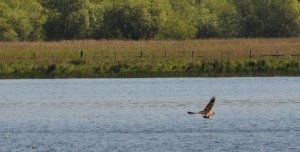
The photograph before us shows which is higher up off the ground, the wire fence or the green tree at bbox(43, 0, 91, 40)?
the green tree at bbox(43, 0, 91, 40)

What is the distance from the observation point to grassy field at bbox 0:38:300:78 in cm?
6200

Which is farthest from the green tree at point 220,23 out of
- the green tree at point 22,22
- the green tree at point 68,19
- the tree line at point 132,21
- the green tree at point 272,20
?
the green tree at point 22,22

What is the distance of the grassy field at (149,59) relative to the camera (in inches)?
2441

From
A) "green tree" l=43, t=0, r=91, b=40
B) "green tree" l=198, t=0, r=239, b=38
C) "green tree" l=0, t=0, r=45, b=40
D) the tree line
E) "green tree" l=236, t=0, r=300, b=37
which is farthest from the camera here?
"green tree" l=198, t=0, r=239, b=38

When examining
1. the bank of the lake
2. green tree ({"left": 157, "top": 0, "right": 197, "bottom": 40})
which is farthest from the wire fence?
green tree ({"left": 157, "top": 0, "right": 197, "bottom": 40})

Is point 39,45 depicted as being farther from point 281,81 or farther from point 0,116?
point 0,116

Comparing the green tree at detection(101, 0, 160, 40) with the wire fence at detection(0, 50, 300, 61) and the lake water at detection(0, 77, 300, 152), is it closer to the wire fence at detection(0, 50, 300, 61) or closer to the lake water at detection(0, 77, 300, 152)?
the wire fence at detection(0, 50, 300, 61)

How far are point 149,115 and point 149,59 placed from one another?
94.3 feet

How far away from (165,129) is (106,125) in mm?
2604

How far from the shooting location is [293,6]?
11125 centimetres

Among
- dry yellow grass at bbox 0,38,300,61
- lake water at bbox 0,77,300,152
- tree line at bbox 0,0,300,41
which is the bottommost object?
lake water at bbox 0,77,300,152

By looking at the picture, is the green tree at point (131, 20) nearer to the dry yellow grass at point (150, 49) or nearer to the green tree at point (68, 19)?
the green tree at point (68, 19)

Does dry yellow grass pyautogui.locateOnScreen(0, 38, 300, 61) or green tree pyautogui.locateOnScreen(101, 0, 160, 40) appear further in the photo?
green tree pyautogui.locateOnScreen(101, 0, 160, 40)

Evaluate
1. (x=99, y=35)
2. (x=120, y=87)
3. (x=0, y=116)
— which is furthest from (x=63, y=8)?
(x=0, y=116)
